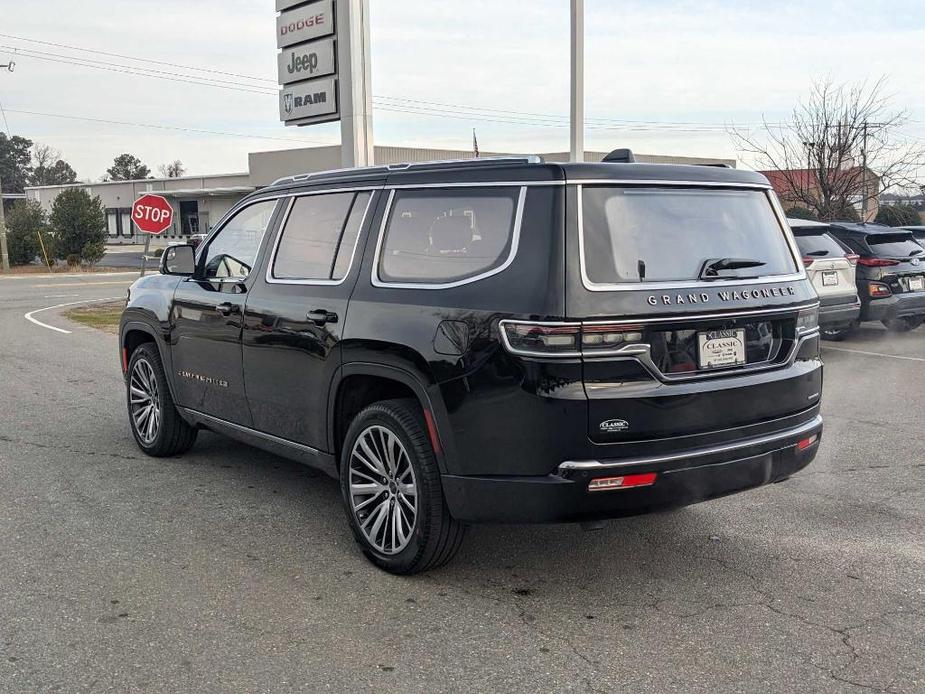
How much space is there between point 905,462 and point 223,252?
480 cm

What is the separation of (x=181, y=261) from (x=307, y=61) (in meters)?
11.6

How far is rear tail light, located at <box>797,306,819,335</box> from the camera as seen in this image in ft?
14.6

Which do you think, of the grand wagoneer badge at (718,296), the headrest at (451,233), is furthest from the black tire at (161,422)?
the grand wagoneer badge at (718,296)

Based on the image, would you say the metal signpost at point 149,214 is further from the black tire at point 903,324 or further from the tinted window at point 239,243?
the tinted window at point 239,243

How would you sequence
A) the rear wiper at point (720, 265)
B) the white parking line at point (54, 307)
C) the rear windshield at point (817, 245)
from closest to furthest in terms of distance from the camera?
the rear wiper at point (720, 265), the rear windshield at point (817, 245), the white parking line at point (54, 307)

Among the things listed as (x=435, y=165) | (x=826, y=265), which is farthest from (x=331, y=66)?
(x=435, y=165)

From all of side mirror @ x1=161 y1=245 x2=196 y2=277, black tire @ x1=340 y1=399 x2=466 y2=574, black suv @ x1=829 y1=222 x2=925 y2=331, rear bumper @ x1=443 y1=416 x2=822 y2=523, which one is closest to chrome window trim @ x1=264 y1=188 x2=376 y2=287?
black tire @ x1=340 y1=399 x2=466 y2=574

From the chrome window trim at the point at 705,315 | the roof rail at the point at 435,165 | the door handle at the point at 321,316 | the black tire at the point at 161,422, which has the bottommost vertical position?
the black tire at the point at 161,422

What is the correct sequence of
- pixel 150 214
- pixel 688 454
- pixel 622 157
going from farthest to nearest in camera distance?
pixel 150 214 < pixel 622 157 < pixel 688 454

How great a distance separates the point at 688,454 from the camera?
392 centimetres

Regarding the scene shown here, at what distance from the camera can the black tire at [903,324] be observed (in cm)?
1337

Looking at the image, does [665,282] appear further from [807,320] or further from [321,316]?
[321,316]

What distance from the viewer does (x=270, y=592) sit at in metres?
4.27

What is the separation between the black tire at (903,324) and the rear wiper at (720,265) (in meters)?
9.88
